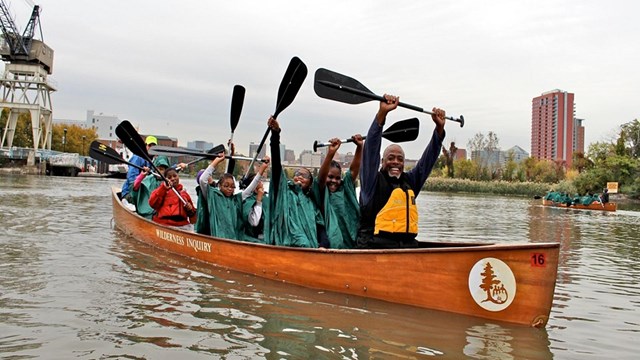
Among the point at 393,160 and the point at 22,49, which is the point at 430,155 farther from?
the point at 22,49

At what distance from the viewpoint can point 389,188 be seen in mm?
5363

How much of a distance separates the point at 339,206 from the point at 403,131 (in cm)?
131

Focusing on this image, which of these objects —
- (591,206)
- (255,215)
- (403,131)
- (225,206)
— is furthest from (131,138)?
(591,206)

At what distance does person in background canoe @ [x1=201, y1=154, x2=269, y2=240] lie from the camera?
297 inches

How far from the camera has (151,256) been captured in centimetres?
839

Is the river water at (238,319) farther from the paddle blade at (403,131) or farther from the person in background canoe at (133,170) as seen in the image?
the person in background canoe at (133,170)

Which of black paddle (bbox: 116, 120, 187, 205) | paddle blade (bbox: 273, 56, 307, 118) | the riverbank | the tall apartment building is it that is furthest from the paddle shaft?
the tall apartment building

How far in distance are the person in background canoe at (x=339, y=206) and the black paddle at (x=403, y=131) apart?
1.55ft

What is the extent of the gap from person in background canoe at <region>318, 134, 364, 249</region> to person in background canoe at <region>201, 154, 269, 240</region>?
50.2 inches

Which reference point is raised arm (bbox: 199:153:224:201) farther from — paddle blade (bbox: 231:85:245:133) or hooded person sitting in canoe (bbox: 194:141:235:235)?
paddle blade (bbox: 231:85:245:133)

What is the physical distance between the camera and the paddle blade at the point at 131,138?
31.4ft

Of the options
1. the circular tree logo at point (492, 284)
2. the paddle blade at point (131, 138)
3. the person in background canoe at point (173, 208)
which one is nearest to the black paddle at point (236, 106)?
the person in background canoe at point (173, 208)

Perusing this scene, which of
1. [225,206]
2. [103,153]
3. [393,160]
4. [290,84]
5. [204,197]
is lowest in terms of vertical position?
[225,206]

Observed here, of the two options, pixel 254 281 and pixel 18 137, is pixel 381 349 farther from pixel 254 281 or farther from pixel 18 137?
pixel 18 137
